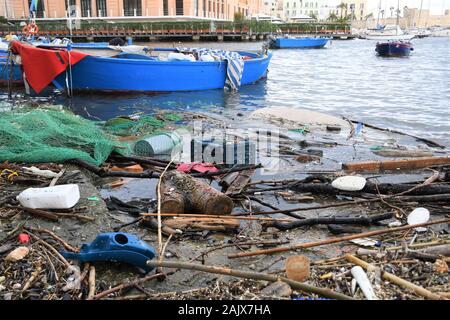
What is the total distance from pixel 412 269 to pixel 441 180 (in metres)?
2.93

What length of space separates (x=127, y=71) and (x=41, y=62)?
117 inches

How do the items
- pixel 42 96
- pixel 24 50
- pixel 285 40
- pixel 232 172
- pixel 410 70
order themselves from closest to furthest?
1. pixel 232 172
2. pixel 24 50
3. pixel 42 96
4. pixel 410 70
5. pixel 285 40

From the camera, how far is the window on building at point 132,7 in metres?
58.7

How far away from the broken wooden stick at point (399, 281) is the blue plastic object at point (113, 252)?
1835 millimetres

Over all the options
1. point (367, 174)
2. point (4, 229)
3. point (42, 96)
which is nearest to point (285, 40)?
point (42, 96)

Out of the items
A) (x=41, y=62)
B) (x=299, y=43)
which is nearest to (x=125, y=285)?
(x=41, y=62)

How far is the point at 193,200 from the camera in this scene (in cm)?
535

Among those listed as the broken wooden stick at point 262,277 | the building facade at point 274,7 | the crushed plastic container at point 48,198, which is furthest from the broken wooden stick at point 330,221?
the building facade at point 274,7

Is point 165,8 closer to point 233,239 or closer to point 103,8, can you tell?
point 103,8

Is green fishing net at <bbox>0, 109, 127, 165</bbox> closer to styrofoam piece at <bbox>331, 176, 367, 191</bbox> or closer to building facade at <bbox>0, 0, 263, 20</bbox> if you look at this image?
styrofoam piece at <bbox>331, 176, 367, 191</bbox>

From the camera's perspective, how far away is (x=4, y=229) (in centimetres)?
438

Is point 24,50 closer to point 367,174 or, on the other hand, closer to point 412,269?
point 367,174

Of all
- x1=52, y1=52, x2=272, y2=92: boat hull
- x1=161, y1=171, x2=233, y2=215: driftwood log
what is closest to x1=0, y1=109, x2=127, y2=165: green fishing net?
x1=161, y1=171, x2=233, y2=215: driftwood log

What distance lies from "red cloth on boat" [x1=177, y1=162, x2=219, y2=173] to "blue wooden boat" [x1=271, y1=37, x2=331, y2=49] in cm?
5019
